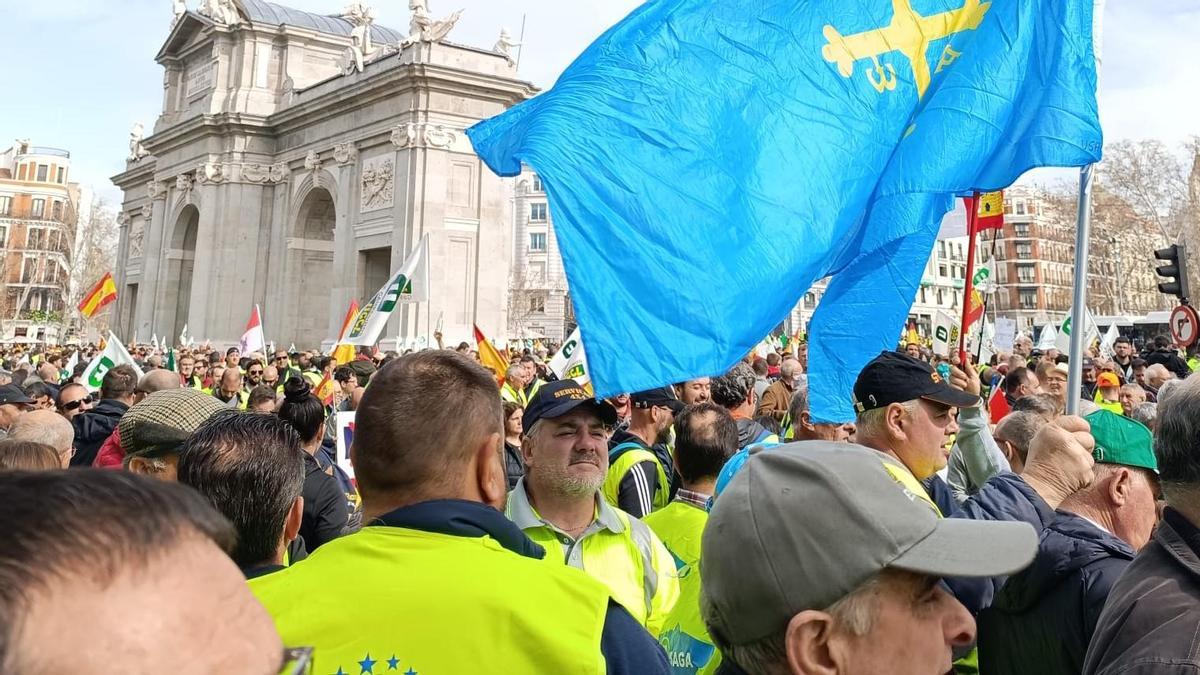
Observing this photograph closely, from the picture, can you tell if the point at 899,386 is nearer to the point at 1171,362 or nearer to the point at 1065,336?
the point at 1171,362

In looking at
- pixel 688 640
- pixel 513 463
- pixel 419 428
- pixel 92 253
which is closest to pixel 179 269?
pixel 92 253

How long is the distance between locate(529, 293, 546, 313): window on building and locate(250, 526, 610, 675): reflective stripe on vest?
7245 centimetres

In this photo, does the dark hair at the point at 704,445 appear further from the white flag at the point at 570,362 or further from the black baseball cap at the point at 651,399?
the white flag at the point at 570,362

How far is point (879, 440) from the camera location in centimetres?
377

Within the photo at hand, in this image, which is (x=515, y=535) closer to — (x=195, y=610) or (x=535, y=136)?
(x=195, y=610)

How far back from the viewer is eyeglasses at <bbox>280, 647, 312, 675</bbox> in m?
0.86

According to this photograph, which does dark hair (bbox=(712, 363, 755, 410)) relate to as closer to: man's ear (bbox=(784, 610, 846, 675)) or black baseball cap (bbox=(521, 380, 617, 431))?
black baseball cap (bbox=(521, 380, 617, 431))

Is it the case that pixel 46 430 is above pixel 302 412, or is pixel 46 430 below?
below

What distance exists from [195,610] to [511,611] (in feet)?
3.50

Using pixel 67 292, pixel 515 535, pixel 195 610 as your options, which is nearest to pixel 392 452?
pixel 515 535

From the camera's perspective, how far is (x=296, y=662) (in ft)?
2.86

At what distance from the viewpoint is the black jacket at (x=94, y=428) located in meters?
6.12

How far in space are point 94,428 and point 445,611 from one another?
5481mm

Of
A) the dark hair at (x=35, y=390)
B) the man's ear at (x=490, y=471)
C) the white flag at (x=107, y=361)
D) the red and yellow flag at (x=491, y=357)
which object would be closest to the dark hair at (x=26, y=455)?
the man's ear at (x=490, y=471)
